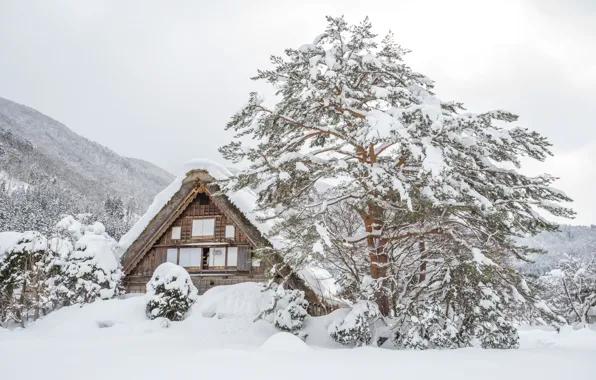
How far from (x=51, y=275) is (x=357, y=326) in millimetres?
11239

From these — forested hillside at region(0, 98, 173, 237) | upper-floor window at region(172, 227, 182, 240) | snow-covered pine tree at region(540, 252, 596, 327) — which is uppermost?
forested hillside at region(0, 98, 173, 237)

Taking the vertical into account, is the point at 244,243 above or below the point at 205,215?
below

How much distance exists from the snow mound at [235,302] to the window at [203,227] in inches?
113

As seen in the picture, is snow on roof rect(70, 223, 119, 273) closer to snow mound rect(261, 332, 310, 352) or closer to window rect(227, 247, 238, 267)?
window rect(227, 247, 238, 267)

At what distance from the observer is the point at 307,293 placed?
14422 mm

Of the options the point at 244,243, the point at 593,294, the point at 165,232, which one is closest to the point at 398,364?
the point at 244,243

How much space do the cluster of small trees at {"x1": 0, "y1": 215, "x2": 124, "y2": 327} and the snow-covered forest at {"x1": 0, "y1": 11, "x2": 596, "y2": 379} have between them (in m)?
0.06

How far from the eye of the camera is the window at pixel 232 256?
53.3ft

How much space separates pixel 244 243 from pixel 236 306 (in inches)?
122

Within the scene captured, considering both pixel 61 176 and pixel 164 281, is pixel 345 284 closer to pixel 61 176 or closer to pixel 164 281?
pixel 164 281

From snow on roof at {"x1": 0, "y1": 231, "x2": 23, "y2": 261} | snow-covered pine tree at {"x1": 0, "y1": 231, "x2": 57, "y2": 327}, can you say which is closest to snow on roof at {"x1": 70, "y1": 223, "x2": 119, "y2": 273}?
snow-covered pine tree at {"x1": 0, "y1": 231, "x2": 57, "y2": 327}

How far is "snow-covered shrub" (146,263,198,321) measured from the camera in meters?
12.9

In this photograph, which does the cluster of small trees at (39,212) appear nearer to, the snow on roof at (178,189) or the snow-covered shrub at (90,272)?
the snow on roof at (178,189)

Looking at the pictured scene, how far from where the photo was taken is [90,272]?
14633 millimetres
